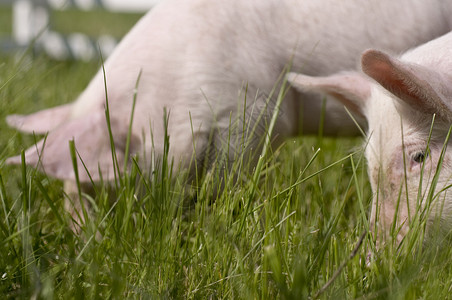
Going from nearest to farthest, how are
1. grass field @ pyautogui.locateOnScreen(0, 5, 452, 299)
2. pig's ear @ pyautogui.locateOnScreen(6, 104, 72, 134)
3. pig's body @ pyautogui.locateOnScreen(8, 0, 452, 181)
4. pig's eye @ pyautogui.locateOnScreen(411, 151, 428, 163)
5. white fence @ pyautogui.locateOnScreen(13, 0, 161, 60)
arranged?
1. grass field @ pyautogui.locateOnScreen(0, 5, 452, 299)
2. pig's eye @ pyautogui.locateOnScreen(411, 151, 428, 163)
3. pig's body @ pyautogui.locateOnScreen(8, 0, 452, 181)
4. pig's ear @ pyautogui.locateOnScreen(6, 104, 72, 134)
5. white fence @ pyautogui.locateOnScreen(13, 0, 161, 60)

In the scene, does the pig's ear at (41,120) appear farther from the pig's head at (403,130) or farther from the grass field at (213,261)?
the pig's head at (403,130)

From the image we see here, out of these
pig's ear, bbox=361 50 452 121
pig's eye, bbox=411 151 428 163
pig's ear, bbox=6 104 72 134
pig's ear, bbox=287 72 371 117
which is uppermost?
pig's ear, bbox=361 50 452 121

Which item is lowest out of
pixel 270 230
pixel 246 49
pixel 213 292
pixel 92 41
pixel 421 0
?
pixel 92 41

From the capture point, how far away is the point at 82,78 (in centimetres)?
448

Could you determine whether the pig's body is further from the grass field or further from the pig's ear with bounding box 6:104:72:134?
the grass field

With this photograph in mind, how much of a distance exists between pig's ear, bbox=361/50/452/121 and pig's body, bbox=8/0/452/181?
0.62 m

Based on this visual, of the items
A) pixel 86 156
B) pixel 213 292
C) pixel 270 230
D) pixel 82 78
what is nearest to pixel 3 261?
pixel 213 292

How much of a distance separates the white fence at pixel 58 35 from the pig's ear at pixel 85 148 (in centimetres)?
369

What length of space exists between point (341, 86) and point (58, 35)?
190 inches

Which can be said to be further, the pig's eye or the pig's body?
the pig's body

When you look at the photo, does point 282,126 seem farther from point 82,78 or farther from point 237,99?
point 82,78

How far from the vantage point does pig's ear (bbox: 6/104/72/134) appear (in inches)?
100

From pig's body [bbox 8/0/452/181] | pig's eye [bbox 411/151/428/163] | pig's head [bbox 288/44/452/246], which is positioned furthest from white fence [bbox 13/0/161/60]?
pig's eye [bbox 411/151/428/163]

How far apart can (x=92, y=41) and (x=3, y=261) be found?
4924 millimetres
